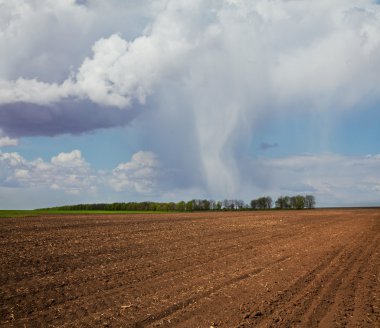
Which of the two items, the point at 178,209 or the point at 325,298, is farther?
the point at 178,209

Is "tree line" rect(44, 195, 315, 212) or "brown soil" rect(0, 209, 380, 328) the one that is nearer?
"brown soil" rect(0, 209, 380, 328)

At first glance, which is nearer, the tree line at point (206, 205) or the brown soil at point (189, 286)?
the brown soil at point (189, 286)

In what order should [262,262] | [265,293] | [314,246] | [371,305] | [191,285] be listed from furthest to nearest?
[314,246] → [262,262] → [191,285] → [265,293] → [371,305]

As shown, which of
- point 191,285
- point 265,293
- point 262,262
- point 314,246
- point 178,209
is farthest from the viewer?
point 178,209

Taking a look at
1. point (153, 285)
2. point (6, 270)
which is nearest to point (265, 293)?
point (153, 285)

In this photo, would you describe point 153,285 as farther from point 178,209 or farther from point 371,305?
point 178,209

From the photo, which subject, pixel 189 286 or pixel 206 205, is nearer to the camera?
pixel 189 286

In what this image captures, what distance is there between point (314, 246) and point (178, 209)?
132m

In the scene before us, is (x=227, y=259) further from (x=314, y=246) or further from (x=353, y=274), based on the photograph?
(x=314, y=246)

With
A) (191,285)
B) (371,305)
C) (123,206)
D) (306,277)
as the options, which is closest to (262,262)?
(306,277)

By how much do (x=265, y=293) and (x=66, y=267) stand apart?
28.7ft

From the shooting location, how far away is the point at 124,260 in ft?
59.2

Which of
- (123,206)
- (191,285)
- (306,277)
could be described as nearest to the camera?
(191,285)

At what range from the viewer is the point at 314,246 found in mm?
22969
